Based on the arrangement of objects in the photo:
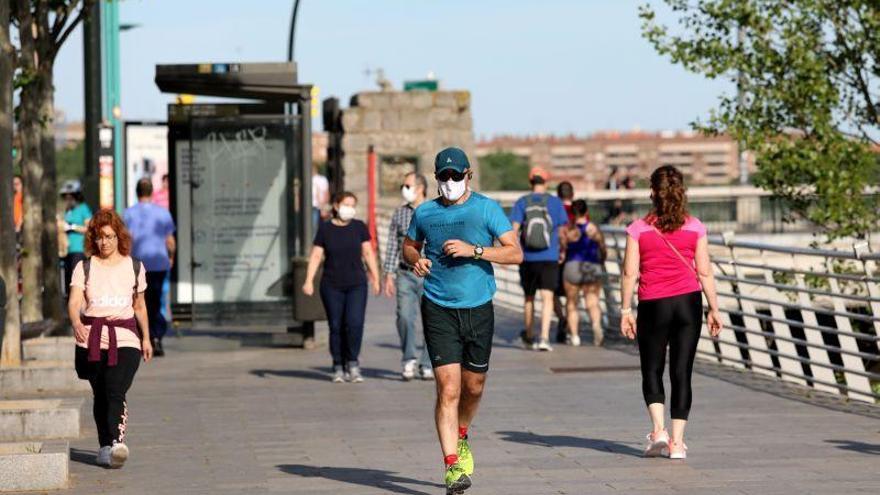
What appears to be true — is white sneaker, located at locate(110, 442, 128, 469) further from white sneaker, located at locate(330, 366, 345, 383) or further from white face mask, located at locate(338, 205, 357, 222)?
white face mask, located at locate(338, 205, 357, 222)

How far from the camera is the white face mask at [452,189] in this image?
9.61 meters

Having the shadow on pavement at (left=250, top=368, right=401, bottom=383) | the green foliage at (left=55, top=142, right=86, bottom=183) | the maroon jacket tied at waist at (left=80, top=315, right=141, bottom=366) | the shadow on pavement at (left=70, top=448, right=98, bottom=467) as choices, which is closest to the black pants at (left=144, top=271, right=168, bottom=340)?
the shadow on pavement at (left=250, top=368, right=401, bottom=383)

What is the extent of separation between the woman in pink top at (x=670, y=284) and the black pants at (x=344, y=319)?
17.3 feet

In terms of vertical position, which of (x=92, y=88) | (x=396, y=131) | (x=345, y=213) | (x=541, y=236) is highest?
(x=92, y=88)

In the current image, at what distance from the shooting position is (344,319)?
16297mm

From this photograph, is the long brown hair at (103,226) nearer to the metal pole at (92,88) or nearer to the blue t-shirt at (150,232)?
the blue t-shirt at (150,232)

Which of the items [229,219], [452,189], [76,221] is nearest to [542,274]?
[229,219]

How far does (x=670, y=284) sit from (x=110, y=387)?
309cm

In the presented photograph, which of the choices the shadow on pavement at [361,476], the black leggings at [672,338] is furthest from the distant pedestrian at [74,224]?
the black leggings at [672,338]

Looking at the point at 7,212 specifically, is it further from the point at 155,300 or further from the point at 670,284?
the point at 670,284

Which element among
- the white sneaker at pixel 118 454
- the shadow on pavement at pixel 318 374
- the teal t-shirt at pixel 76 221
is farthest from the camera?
the teal t-shirt at pixel 76 221

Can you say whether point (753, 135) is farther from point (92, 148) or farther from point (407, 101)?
point (407, 101)

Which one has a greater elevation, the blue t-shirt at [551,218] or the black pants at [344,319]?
the blue t-shirt at [551,218]

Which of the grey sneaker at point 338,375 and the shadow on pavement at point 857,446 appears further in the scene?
the grey sneaker at point 338,375
